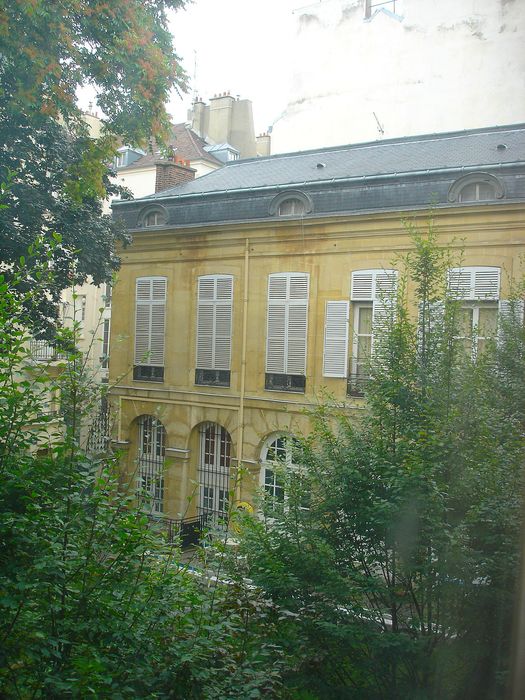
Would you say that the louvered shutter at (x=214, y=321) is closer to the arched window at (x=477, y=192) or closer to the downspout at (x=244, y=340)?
the downspout at (x=244, y=340)

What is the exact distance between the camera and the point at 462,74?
Answer: 11055mm

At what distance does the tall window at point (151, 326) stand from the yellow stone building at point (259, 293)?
1 centimetres

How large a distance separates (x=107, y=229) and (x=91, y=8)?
2133 millimetres

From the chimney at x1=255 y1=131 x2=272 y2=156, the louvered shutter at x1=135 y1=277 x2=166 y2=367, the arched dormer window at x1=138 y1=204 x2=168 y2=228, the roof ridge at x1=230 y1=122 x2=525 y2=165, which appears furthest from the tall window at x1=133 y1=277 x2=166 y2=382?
the chimney at x1=255 y1=131 x2=272 y2=156

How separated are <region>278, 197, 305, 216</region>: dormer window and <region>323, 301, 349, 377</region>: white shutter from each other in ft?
3.68

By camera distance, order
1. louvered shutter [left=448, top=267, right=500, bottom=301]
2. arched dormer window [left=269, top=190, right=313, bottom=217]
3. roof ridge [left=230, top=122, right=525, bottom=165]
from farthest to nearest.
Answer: roof ridge [left=230, top=122, right=525, bottom=165] → arched dormer window [left=269, top=190, right=313, bottom=217] → louvered shutter [left=448, top=267, right=500, bottom=301]

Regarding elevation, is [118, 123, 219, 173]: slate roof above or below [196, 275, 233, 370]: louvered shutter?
above

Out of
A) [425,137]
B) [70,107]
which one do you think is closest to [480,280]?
[425,137]

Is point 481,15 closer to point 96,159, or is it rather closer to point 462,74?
point 462,74

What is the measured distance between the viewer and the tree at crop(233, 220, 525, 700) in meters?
4.13

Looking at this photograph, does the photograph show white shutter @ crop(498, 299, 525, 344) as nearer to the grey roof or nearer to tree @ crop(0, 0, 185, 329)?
the grey roof

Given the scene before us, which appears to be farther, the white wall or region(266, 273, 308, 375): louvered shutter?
the white wall

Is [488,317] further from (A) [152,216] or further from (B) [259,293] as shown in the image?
(A) [152,216]

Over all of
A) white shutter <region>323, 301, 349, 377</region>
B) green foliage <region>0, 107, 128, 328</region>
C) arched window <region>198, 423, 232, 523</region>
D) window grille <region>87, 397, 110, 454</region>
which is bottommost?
arched window <region>198, 423, 232, 523</region>
